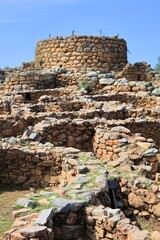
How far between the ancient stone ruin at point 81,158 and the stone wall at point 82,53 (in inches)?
64.4

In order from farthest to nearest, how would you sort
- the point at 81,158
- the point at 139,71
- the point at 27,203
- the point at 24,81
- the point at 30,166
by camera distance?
the point at 139,71
the point at 24,81
the point at 30,166
the point at 81,158
the point at 27,203

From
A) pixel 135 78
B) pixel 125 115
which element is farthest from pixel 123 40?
pixel 125 115

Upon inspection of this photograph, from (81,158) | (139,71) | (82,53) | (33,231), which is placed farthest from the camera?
(139,71)

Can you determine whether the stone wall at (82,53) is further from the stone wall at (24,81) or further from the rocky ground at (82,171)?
the rocky ground at (82,171)

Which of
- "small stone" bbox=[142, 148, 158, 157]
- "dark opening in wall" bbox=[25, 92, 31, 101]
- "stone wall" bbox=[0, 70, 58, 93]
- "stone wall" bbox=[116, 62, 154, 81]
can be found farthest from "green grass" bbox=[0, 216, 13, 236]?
"stone wall" bbox=[116, 62, 154, 81]

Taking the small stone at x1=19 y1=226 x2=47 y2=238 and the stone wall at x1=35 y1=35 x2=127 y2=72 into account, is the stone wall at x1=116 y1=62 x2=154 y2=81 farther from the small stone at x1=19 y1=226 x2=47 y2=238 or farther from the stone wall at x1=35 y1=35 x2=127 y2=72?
the small stone at x1=19 y1=226 x2=47 y2=238

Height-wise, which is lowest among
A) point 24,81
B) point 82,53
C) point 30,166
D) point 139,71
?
point 30,166

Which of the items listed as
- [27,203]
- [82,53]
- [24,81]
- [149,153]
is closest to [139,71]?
[82,53]

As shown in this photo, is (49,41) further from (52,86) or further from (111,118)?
(111,118)

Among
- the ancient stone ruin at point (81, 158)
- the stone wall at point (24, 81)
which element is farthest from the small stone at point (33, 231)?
the stone wall at point (24, 81)

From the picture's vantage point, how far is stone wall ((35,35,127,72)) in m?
19.7

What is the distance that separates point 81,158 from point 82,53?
1286 centimetres

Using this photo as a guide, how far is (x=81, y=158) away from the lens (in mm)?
7516

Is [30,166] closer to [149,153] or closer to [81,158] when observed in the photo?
[81,158]
